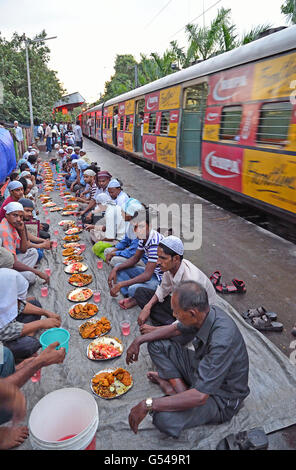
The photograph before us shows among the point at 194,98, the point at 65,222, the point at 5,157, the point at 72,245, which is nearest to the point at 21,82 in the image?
the point at 5,157

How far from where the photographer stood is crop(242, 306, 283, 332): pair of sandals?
10.5 ft

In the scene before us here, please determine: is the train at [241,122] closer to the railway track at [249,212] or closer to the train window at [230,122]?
the train window at [230,122]

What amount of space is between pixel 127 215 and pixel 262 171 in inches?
115

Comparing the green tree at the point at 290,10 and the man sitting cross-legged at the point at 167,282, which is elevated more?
the green tree at the point at 290,10

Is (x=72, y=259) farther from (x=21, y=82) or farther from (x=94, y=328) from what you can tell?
(x=21, y=82)

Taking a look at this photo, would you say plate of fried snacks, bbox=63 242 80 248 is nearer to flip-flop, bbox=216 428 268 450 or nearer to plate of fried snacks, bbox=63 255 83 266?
plate of fried snacks, bbox=63 255 83 266

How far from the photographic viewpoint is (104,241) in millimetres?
4984

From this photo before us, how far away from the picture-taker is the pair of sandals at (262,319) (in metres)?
3.21

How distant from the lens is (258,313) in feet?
11.2

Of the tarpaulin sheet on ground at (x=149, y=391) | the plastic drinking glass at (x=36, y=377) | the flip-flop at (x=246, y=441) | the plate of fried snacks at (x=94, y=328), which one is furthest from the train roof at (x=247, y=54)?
the plastic drinking glass at (x=36, y=377)

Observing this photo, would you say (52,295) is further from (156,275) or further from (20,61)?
(20,61)

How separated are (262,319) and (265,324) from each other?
8 cm

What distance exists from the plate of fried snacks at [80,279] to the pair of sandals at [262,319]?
2.13m

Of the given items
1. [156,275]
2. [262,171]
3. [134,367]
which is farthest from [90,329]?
[262,171]
